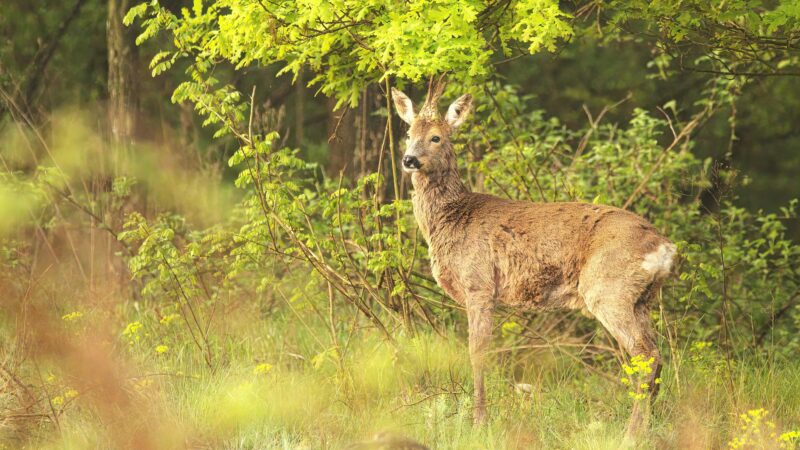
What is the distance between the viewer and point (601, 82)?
16.7m

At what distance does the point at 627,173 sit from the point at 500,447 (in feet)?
13.9

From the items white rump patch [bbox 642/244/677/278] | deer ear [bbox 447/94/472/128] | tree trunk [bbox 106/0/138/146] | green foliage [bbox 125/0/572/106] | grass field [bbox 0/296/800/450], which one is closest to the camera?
grass field [bbox 0/296/800/450]

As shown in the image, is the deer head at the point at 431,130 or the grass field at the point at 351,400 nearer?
the grass field at the point at 351,400

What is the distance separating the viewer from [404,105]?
7.66m

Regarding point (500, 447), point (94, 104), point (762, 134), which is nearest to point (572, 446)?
point (500, 447)

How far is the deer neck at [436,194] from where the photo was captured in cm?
754

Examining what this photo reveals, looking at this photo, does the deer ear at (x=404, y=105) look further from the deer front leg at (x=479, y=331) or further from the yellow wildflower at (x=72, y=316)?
the yellow wildflower at (x=72, y=316)

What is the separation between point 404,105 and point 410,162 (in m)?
0.63

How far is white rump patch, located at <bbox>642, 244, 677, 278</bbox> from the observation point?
6691 mm

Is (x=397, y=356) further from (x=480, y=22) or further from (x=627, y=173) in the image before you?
(x=627, y=173)

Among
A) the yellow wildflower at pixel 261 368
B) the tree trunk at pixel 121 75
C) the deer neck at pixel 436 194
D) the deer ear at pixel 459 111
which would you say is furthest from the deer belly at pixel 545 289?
the tree trunk at pixel 121 75

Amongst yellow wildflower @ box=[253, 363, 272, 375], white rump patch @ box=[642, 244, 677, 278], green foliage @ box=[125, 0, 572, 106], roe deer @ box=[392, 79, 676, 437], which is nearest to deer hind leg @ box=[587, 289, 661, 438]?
roe deer @ box=[392, 79, 676, 437]

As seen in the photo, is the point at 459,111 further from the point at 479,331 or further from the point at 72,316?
the point at 72,316

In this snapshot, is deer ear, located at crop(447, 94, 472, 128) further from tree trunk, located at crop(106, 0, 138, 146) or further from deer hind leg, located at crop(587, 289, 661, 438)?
tree trunk, located at crop(106, 0, 138, 146)
